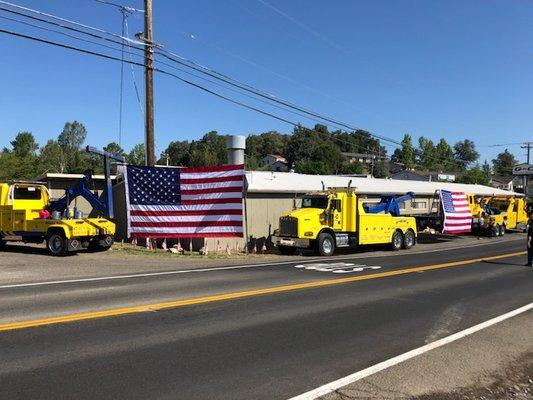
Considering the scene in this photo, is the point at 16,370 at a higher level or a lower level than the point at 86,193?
lower

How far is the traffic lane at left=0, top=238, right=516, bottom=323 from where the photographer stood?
30.1ft

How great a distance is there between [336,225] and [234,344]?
16.1 metres

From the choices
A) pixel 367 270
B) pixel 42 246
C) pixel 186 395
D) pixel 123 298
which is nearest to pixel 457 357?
pixel 186 395

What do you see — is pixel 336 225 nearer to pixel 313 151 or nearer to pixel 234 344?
pixel 234 344

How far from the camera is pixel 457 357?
22.5ft

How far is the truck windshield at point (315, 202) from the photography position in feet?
74.6

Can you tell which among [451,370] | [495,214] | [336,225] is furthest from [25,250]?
[495,214]

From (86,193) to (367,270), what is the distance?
1041 centimetres

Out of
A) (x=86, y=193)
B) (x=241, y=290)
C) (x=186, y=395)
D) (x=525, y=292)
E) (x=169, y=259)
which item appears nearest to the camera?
(x=186, y=395)

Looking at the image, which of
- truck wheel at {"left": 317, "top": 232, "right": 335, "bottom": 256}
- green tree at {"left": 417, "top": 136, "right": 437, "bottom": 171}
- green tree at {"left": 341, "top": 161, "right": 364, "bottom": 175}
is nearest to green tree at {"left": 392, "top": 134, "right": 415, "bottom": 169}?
green tree at {"left": 417, "top": 136, "right": 437, "bottom": 171}

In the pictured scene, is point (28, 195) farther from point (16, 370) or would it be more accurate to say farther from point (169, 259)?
point (16, 370)

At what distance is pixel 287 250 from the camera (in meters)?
22.4

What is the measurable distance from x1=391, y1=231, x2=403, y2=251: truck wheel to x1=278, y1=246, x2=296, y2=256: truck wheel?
542 centimetres

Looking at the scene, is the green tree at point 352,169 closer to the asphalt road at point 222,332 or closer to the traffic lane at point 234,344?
the asphalt road at point 222,332
